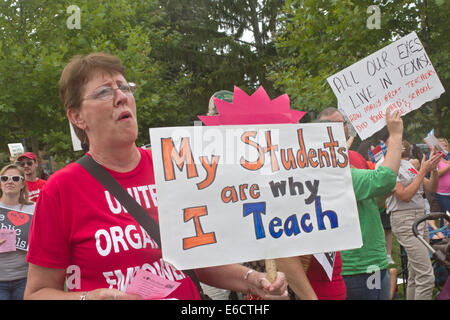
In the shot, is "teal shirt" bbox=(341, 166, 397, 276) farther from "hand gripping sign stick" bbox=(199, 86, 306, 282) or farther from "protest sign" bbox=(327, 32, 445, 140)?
"hand gripping sign stick" bbox=(199, 86, 306, 282)

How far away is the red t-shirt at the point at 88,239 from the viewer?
183 centimetres

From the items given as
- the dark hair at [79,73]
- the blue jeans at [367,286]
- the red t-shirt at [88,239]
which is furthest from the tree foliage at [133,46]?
the red t-shirt at [88,239]

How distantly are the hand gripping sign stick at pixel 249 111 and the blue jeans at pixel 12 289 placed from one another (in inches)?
132

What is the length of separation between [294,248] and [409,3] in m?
8.67

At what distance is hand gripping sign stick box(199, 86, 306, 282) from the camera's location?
2105 millimetres

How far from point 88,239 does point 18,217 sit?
11.2 ft

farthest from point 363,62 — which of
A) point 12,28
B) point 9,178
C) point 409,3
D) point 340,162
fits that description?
point 12,28

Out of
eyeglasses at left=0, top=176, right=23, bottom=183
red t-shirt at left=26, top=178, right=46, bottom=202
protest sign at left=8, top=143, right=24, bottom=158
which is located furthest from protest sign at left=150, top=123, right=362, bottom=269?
protest sign at left=8, top=143, right=24, bottom=158

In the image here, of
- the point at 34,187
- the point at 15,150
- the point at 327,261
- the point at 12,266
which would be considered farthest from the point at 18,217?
the point at 327,261

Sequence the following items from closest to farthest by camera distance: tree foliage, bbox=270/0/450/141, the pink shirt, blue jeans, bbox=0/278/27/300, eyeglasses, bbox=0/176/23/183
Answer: blue jeans, bbox=0/278/27/300
eyeglasses, bbox=0/176/23/183
the pink shirt
tree foliage, bbox=270/0/450/141

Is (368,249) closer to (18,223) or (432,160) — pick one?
(432,160)

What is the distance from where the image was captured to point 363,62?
3.48m

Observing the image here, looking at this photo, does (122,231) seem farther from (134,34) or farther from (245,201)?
(134,34)

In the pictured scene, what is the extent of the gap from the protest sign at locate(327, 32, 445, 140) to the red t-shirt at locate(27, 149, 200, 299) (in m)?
2.07
